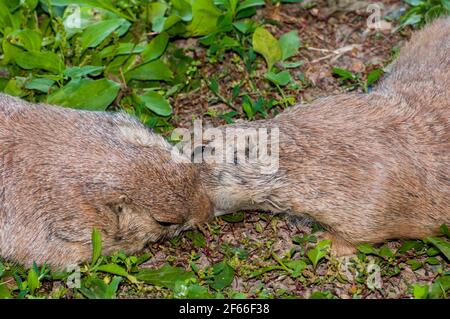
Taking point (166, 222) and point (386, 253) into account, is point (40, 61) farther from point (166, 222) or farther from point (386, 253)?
point (386, 253)

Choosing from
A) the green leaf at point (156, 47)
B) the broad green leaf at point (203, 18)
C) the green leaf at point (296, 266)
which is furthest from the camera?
the broad green leaf at point (203, 18)

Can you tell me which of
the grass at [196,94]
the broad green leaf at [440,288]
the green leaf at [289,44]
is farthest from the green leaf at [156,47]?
the broad green leaf at [440,288]

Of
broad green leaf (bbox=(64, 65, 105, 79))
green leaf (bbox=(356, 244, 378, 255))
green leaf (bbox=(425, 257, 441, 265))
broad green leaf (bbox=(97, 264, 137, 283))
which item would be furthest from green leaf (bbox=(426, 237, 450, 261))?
broad green leaf (bbox=(64, 65, 105, 79))

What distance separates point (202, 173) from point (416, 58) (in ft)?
6.62

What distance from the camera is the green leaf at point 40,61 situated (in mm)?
6410

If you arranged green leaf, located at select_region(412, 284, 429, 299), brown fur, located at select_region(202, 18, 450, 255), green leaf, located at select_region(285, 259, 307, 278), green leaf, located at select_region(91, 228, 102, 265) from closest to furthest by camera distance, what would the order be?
green leaf, located at select_region(412, 284, 429, 299) < green leaf, located at select_region(91, 228, 102, 265) < brown fur, located at select_region(202, 18, 450, 255) < green leaf, located at select_region(285, 259, 307, 278)

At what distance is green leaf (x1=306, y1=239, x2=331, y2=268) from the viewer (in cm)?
543

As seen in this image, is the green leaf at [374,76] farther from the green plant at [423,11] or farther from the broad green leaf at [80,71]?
the broad green leaf at [80,71]

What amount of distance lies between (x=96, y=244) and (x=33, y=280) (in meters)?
0.45

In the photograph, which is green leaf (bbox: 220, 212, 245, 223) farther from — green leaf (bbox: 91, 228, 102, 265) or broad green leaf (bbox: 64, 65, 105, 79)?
broad green leaf (bbox: 64, 65, 105, 79)

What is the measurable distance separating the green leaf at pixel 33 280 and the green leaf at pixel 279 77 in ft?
7.98

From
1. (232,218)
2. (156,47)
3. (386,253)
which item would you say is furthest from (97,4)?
A: (386,253)

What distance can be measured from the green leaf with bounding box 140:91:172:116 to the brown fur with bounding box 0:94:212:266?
0.93 meters
